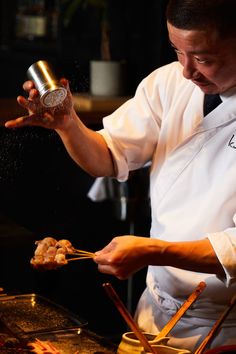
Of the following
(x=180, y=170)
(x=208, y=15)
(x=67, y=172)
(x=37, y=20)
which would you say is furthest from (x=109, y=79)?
(x=208, y=15)

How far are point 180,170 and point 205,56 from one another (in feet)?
1.44

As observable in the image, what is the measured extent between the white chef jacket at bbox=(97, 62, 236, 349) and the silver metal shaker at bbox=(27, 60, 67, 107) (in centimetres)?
37

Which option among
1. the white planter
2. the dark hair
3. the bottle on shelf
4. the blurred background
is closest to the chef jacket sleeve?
the dark hair

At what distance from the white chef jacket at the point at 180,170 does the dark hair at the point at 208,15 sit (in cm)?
29

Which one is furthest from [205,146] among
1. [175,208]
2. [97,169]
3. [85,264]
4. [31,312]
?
[85,264]

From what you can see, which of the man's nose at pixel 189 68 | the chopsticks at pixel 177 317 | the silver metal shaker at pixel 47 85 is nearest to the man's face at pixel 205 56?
the man's nose at pixel 189 68

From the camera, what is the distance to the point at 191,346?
9.10 feet

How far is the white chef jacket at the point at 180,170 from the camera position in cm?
267

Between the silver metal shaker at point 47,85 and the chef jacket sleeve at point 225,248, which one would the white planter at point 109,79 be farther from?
the chef jacket sleeve at point 225,248

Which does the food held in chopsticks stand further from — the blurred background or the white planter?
the white planter

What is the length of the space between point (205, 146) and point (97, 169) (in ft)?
1.34

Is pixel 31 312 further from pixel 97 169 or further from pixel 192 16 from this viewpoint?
pixel 192 16

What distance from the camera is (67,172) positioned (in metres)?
4.39

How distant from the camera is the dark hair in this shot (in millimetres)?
2451
